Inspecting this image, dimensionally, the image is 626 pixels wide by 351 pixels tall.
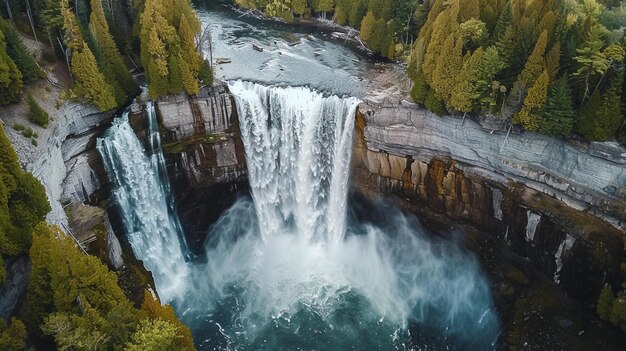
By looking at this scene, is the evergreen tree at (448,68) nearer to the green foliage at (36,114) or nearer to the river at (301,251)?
the river at (301,251)

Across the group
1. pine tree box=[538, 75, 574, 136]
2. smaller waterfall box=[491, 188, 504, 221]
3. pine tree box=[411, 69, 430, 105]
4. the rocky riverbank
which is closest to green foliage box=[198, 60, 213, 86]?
the rocky riverbank

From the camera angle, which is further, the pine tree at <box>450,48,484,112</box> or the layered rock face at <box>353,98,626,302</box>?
the pine tree at <box>450,48,484,112</box>

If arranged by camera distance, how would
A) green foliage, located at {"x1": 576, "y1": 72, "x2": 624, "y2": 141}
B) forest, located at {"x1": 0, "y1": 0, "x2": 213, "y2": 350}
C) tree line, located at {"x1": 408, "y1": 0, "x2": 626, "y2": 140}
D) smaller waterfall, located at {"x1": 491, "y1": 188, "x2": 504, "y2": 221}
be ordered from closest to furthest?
1. forest, located at {"x1": 0, "y1": 0, "x2": 213, "y2": 350}
2. green foliage, located at {"x1": 576, "y1": 72, "x2": 624, "y2": 141}
3. tree line, located at {"x1": 408, "y1": 0, "x2": 626, "y2": 140}
4. smaller waterfall, located at {"x1": 491, "y1": 188, "x2": 504, "y2": 221}

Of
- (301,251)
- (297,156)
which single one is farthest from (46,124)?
(301,251)

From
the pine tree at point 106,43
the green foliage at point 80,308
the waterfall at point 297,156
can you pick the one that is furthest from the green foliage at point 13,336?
the waterfall at point 297,156

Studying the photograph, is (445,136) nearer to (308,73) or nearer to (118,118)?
(308,73)

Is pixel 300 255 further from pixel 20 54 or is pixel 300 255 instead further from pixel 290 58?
pixel 20 54

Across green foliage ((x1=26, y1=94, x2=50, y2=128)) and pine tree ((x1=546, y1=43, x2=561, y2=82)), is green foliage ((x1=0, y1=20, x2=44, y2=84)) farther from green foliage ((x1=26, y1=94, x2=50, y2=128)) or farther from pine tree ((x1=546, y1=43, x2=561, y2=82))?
pine tree ((x1=546, y1=43, x2=561, y2=82))
